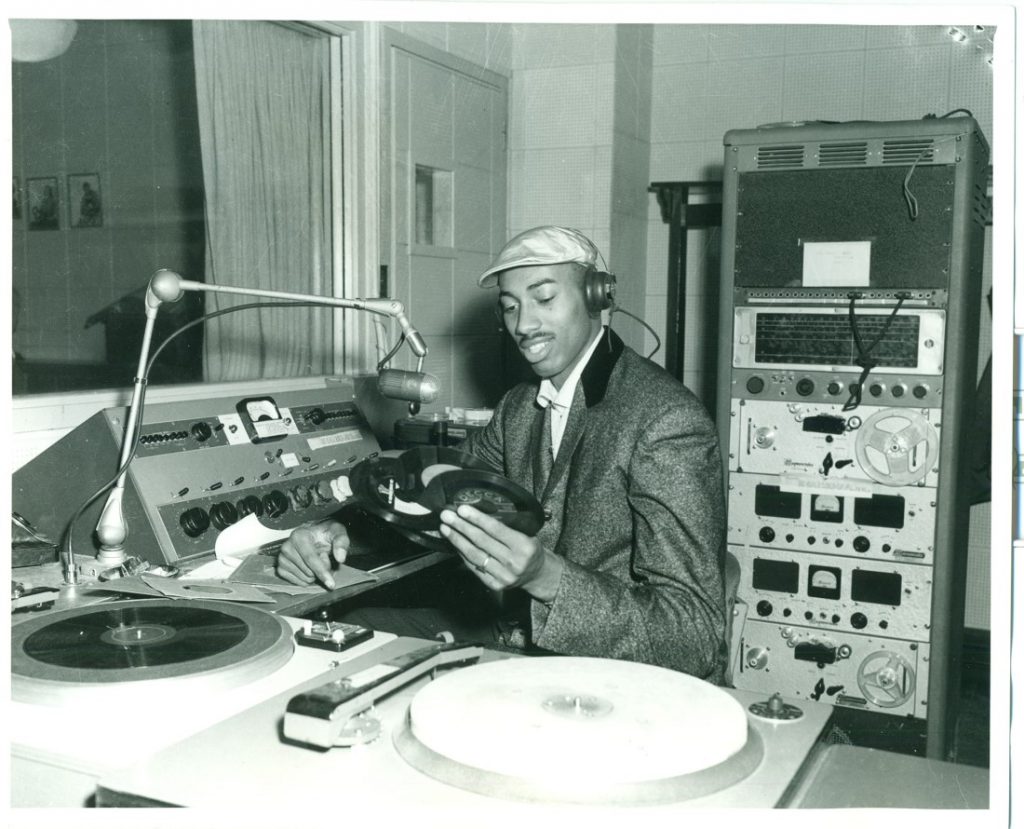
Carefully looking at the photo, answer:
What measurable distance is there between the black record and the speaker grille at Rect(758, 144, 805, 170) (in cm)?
221

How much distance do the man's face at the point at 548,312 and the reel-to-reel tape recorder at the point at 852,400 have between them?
3.32ft

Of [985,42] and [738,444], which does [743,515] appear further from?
[985,42]

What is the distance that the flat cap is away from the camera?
2.08m

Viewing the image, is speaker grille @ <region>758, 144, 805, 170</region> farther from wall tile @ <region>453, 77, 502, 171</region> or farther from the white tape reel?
wall tile @ <region>453, 77, 502, 171</region>

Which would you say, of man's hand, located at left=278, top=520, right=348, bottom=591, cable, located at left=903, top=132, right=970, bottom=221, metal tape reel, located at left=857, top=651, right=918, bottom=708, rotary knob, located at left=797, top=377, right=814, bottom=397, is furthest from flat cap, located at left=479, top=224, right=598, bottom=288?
metal tape reel, located at left=857, top=651, right=918, bottom=708

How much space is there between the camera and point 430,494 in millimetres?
1717

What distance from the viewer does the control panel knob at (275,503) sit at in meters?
2.46

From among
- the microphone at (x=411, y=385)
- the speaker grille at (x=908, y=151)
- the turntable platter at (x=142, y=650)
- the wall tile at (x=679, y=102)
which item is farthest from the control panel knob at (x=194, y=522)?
the wall tile at (x=679, y=102)

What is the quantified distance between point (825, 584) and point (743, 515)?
0.32 m

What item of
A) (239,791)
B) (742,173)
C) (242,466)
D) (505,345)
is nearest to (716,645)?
(239,791)

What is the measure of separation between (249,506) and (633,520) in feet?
3.35

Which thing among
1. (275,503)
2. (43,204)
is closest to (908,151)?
(275,503)

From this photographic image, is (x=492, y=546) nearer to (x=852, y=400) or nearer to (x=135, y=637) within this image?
(x=135, y=637)

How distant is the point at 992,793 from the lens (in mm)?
1237
